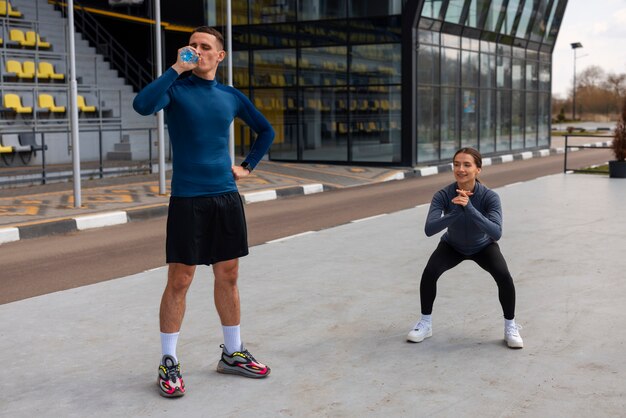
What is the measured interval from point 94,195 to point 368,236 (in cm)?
662

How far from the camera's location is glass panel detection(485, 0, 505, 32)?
27281 mm

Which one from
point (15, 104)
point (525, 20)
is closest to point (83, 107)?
point (15, 104)

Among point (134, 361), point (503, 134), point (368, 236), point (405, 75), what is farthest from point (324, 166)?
point (134, 361)

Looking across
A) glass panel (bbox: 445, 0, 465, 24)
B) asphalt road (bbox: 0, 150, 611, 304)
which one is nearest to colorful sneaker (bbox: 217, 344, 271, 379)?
asphalt road (bbox: 0, 150, 611, 304)

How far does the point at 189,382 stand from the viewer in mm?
4742

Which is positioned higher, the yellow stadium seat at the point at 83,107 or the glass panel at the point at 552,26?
the glass panel at the point at 552,26

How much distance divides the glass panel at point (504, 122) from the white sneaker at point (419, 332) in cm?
2435

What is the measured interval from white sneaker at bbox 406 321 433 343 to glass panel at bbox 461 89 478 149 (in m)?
21.2

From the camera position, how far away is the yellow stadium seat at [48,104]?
21.2m

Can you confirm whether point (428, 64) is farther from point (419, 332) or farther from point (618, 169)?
point (419, 332)

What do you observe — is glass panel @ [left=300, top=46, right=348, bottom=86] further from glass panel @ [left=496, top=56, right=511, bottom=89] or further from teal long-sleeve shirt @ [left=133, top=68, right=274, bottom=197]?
teal long-sleeve shirt @ [left=133, top=68, right=274, bottom=197]

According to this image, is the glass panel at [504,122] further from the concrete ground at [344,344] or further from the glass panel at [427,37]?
the concrete ground at [344,344]

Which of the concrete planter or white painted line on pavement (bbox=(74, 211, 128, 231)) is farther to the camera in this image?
the concrete planter

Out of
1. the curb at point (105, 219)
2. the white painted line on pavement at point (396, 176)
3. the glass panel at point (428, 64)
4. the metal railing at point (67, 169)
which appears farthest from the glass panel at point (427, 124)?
the metal railing at point (67, 169)
